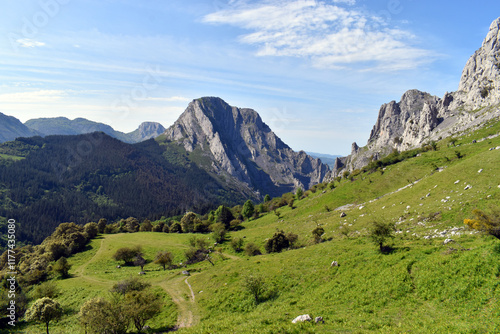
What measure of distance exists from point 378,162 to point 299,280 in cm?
10805

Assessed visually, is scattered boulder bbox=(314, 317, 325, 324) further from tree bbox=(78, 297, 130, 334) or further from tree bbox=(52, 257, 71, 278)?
tree bbox=(52, 257, 71, 278)

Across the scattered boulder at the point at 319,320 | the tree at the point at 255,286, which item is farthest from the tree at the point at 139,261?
the scattered boulder at the point at 319,320

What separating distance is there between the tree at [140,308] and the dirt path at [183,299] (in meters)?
4.42

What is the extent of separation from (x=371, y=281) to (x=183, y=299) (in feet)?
102

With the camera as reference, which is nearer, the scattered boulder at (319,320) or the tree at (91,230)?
the scattered boulder at (319,320)

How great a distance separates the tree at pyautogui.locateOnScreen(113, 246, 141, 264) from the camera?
73.2m

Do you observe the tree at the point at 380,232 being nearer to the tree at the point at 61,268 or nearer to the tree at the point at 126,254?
the tree at the point at 126,254

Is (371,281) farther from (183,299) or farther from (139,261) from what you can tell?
(139,261)

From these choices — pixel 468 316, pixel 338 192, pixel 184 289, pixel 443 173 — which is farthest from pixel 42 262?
pixel 443 173

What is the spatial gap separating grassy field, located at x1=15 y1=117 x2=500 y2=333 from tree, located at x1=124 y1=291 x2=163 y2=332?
320 cm

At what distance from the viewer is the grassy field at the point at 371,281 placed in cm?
1827

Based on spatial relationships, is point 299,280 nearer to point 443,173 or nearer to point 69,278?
point 443,173

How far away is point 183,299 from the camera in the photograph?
3978 cm

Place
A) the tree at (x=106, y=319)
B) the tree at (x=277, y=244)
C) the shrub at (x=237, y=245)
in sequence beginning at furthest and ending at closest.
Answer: the shrub at (x=237, y=245) < the tree at (x=277, y=244) < the tree at (x=106, y=319)
